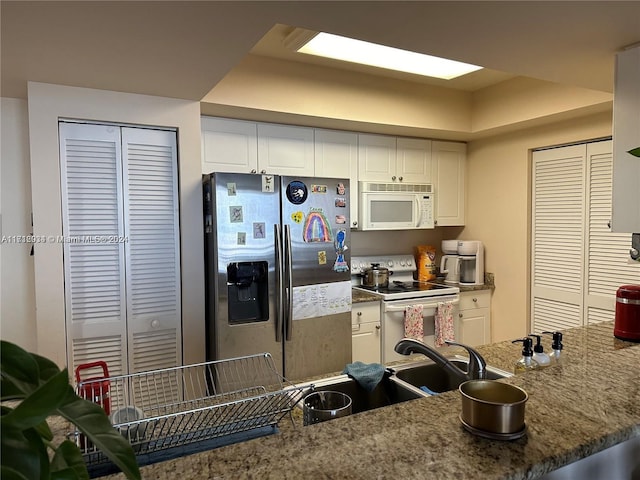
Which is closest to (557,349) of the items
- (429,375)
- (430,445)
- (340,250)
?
(429,375)

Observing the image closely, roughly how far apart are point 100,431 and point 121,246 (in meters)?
2.20

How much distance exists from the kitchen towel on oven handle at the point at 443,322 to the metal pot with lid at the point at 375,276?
0.52 metres

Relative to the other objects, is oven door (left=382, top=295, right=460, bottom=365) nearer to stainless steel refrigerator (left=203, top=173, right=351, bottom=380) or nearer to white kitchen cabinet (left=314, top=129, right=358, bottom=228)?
stainless steel refrigerator (left=203, top=173, right=351, bottom=380)

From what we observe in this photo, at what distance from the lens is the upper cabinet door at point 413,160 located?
3.84 m

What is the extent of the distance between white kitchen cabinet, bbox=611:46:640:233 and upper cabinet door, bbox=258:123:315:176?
199 centimetres

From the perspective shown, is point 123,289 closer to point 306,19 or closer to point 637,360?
point 306,19

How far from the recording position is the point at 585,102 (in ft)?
9.46

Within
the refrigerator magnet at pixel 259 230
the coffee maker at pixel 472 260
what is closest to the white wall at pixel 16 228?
the refrigerator magnet at pixel 259 230

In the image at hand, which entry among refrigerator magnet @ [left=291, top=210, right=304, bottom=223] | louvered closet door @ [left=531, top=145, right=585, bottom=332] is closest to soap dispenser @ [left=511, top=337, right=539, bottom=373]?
refrigerator magnet @ [left=291, top=210, right=304, bottom=223]

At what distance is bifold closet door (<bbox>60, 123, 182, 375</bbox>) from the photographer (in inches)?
93.7

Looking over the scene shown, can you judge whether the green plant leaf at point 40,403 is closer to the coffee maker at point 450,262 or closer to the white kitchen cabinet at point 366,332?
the white kitchen cabinet at point 366,332

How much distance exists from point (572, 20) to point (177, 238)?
7.36 ft

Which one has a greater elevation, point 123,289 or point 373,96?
point 373,96

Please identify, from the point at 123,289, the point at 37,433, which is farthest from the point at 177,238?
the point at 37,433
